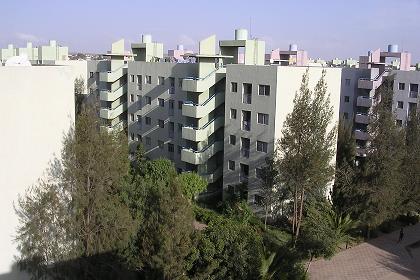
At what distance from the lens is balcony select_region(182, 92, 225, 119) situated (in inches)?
1357

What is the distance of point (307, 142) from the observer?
82.8 ft

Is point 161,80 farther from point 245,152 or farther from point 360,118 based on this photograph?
point 360,118

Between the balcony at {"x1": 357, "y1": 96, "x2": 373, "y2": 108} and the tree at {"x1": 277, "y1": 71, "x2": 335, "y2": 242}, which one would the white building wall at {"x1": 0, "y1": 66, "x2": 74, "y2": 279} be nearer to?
the tree at {"x1": 277, "y1": 71, "x2": 335, "y2": 242}

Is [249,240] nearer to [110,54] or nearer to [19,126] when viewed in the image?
[19,126]

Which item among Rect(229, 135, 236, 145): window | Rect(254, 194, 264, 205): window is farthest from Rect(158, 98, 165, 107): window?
Rect(254, 194, 264, 205): window

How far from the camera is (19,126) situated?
614 inches

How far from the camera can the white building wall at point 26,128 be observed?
1531 centimetres

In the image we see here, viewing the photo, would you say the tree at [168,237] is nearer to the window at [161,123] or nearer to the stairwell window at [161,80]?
the window at [161,123]

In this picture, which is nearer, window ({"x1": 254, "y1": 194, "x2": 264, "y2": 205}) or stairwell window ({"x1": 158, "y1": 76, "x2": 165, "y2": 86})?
window ({"x1": 254, "y1": 194, "x2": 264, "y2": 205})

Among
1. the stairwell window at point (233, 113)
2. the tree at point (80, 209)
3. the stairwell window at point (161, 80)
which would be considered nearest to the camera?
the tree at point (80, 209)

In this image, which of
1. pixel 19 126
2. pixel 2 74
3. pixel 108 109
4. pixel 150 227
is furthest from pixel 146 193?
pixel 108 109

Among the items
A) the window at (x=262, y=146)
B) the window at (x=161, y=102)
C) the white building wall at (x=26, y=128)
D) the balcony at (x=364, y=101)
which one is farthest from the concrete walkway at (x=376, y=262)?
the balcony at (x=364, y=101)

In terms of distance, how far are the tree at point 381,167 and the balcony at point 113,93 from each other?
26767 mm

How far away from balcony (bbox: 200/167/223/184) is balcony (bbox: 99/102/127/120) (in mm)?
14930
